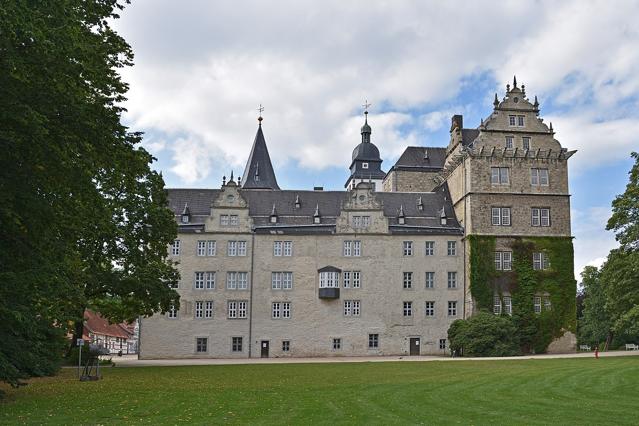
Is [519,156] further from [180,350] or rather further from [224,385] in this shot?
[224,385]

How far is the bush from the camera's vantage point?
143ft

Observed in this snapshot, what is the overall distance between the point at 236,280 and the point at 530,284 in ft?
65.3

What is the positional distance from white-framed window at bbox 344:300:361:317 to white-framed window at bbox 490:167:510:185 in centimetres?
1262

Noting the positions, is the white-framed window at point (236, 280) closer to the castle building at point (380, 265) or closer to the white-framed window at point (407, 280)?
the castle building at point (380, 265)

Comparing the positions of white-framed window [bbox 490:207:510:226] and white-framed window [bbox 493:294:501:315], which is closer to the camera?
white-framed window [bbox 493:294:501:315]

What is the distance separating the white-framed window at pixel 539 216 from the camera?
49312 mm

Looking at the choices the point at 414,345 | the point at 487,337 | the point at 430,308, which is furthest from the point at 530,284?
the point at 414,345

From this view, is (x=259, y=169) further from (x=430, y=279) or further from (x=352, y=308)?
(x=430, y=279)

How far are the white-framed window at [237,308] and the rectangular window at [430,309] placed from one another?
488 inches

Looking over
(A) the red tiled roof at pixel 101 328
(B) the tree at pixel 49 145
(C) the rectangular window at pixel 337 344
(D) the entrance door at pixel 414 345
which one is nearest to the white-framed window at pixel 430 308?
(D) the entrance door at pixel 414 345

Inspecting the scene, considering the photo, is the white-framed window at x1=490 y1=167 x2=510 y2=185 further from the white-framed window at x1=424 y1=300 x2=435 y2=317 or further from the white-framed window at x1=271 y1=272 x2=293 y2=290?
the white-framed window at x1=271 y1=272 x2=293 y2=290

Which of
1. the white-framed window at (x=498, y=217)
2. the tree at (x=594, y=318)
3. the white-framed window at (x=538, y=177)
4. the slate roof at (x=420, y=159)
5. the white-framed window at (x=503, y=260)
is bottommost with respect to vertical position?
the tree at (x=594, y=318)

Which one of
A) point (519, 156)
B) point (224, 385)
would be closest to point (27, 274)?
point (224, 385)

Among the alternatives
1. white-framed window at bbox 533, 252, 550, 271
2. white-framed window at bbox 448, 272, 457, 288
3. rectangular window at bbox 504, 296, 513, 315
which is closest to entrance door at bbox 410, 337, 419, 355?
white-framed window at bbox 448, 272, 457, 288
